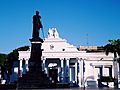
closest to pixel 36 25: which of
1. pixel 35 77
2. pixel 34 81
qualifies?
pixel 35 77

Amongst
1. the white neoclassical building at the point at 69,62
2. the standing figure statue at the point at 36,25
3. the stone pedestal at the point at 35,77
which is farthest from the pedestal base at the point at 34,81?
the white neoclassical building at the point at 69,62

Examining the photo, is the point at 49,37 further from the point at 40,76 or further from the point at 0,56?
the point at 40,76

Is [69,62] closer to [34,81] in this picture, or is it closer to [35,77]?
[35,77]

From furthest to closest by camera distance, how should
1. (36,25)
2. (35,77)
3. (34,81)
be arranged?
(36,25), (35,77), (34,81)

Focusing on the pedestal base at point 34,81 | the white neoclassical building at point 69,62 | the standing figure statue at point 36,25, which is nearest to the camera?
the pedestal base at point 34,81

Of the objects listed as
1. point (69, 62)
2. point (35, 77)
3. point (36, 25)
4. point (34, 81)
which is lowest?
point (34, 81)

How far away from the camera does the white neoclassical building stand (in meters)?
76.4

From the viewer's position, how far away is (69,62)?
80.0 metres

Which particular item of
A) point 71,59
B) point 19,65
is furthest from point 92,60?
point 19,65

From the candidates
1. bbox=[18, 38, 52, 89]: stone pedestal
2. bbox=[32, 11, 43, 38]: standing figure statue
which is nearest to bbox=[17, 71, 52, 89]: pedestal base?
bbox=[18, 38, 52, 89]: stone pedestal

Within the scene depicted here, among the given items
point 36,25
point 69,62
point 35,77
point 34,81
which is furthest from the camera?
point 69,62

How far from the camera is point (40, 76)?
29.3 m

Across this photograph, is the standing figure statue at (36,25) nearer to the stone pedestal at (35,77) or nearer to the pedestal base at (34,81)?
the stone pedestal at (35,77)

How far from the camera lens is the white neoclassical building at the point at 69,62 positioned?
76.4 metres
